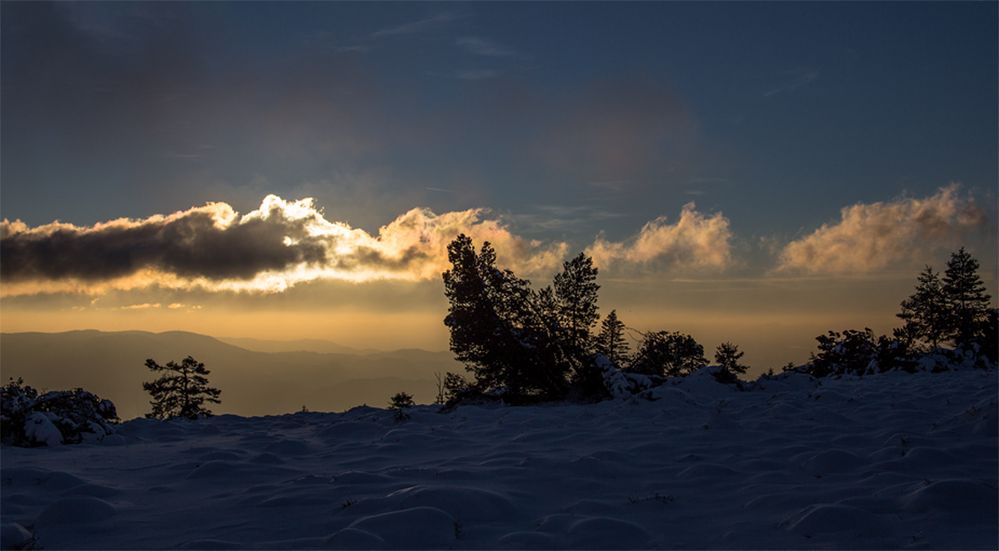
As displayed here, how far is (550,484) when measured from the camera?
6.96 m

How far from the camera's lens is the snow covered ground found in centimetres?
522

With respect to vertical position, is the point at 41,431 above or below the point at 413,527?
above

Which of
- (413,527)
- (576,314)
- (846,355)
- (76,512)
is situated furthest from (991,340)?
(76,512)

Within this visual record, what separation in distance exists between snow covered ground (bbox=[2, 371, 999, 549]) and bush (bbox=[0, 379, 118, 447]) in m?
0.48

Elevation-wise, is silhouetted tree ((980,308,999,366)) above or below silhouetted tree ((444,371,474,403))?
above

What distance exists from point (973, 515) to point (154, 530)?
22.6ft

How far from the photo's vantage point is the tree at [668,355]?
1889cm

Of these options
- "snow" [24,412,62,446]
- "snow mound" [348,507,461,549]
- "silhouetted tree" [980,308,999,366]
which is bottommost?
"snow mound" [348,507,461,549]

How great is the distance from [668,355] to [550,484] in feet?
48.2

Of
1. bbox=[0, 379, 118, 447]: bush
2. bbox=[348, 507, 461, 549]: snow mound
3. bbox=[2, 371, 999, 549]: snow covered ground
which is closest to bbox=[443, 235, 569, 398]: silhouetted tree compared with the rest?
bbox=[2, 371, 999, 549]: snow covered ground

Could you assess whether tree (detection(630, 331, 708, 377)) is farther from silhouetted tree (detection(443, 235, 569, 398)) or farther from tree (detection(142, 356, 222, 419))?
tree (detection(142, 356, 222, 419))

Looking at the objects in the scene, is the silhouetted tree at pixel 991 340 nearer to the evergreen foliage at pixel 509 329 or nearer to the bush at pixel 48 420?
the evergreen foliage at pixel 509 329

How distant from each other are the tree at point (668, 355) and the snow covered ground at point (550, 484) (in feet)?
21.7

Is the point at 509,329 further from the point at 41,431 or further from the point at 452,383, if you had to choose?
the point at 41,431
